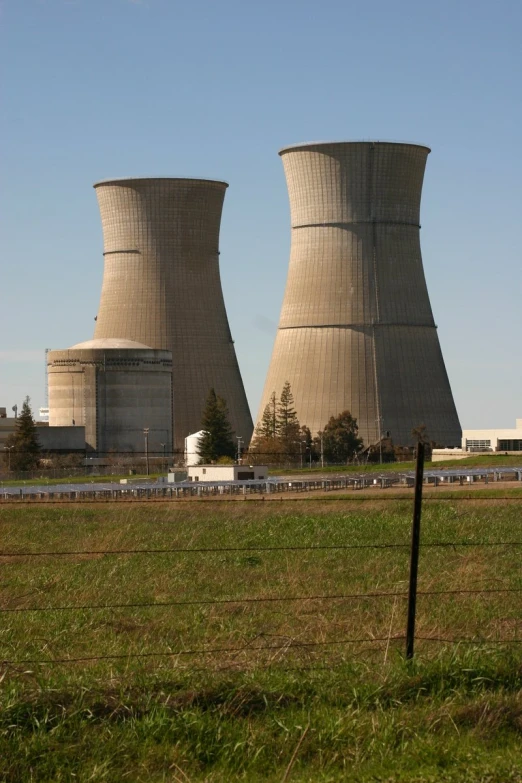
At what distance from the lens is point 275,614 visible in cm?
929

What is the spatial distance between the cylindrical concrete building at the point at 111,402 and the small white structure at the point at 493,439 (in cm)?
1335

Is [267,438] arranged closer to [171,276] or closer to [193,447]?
[193,447]

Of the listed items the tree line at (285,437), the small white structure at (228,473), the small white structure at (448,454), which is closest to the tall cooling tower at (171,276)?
the tree line at (285,437)

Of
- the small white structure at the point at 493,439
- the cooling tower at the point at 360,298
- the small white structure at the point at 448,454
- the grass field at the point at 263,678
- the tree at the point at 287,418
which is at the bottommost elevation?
the grass field at the point at 263,678

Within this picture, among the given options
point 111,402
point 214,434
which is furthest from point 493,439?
point 111,402

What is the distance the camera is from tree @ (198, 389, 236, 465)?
56.4 metres

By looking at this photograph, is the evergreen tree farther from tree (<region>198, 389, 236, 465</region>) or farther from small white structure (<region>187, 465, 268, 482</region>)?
small white structure (<region>187, 465, 268, 482</region>)

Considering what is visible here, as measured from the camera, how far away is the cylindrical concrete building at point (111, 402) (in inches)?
2309

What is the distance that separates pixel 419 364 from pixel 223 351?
10.3m

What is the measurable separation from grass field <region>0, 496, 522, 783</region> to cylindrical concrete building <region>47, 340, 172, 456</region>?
46.7m

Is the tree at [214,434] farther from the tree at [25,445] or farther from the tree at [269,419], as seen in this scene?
the tree at [25,445]

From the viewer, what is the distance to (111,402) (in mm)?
59375

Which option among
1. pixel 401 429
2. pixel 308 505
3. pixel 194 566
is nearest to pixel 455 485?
pixel 308 505

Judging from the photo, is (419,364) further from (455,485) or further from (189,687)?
(189,687)
